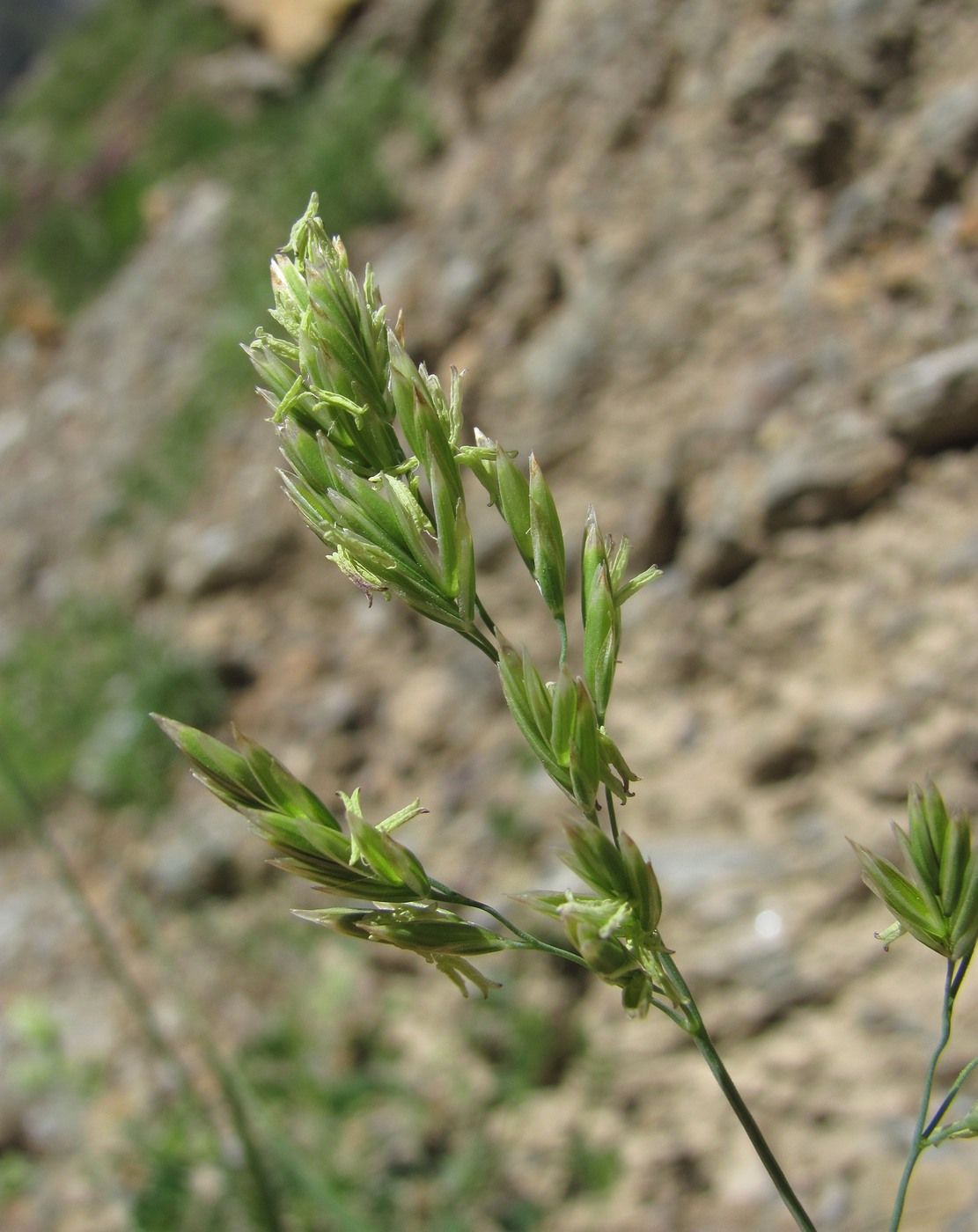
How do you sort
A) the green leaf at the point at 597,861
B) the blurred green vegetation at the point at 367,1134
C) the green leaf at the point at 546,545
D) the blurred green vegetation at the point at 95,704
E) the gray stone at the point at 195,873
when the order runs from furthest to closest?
the blurred green vegetation at the point at 95,704 → the gray stone at the point at 195,873 → the blurred green vegetation at the point at 367,1134 → the green leaf at the point at 546,545 → the green leaf at the point at 597,861

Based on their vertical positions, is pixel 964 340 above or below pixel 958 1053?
above

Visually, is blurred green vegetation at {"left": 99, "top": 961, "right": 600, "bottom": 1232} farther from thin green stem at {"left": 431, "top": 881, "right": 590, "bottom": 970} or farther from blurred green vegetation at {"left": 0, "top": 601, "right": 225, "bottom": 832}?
thin green stem at {"left": 431, "top": 881, "right": 590, "bottom": 970}

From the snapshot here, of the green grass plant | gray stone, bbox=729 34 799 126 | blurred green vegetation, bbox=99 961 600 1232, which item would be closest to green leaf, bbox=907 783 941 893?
the green grass plant

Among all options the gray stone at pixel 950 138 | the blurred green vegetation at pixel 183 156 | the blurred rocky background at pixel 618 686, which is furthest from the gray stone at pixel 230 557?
the gray stone at pixel 950 138

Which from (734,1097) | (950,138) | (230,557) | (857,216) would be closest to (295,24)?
(230,557)

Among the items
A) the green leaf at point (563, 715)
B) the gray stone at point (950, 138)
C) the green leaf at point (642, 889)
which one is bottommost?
the green leaf at point (642, 889)

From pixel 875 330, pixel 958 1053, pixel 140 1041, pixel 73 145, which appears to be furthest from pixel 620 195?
pixel 73 145

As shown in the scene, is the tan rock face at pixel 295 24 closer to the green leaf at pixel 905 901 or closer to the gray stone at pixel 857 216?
the gray stone at pixel 857 216

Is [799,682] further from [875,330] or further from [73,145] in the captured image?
[73,145]
